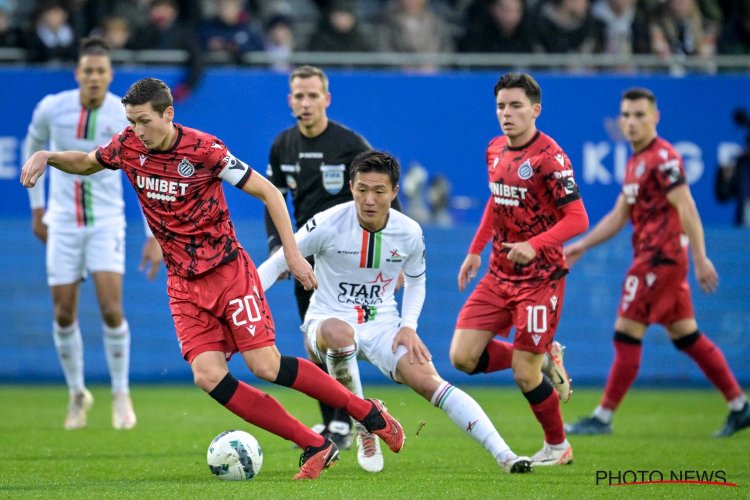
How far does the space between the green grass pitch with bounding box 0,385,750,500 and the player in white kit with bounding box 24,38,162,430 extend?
0.84 meters

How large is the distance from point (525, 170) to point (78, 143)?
369cm

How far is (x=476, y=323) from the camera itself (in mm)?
7547

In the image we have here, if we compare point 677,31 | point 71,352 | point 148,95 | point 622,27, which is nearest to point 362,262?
point 148,95

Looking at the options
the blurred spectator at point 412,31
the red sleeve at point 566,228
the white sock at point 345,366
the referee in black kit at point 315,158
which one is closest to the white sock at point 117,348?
the referee in black kit at point 315,158

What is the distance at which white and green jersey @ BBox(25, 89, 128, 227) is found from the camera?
9.16 m

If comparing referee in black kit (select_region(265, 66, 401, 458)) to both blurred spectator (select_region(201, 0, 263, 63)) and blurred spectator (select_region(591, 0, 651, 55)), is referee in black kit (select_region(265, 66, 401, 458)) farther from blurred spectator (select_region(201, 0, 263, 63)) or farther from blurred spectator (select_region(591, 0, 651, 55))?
blurred spectator (select_region(591, 0, 651, 55))

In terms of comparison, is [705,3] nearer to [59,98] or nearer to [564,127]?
[564,127]

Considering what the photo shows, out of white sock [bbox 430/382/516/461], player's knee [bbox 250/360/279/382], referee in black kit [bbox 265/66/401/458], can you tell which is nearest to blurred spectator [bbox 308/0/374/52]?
referee in black kit [bbox 265/66/401/458]

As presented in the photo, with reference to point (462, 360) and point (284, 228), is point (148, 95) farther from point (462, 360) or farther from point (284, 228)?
point (462, 360)

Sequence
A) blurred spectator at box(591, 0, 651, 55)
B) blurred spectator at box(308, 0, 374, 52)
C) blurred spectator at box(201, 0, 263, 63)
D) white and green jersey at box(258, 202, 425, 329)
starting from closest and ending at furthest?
white and green jersey at box(258, 202, 425, 329), blurred spectator at box(201, 0, 263, 63), blurred spectator at box(308, 0, 374, 52), blurred spectator at box(591, 0, 651, 55)

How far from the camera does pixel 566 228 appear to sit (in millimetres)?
7000

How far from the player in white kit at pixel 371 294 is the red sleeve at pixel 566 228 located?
69 centimetres

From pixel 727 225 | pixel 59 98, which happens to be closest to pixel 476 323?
pixel 59 98

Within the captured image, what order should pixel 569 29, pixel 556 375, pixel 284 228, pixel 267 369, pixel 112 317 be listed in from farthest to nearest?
1. pixel 569 29
2. pixel 112 317
3. pixel 556 375
4. pixel 267 369
5. pixel 284 228
